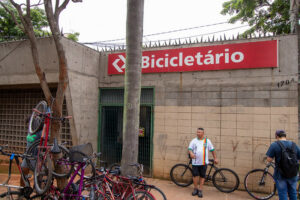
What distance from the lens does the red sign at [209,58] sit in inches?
249

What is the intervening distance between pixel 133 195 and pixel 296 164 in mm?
3039

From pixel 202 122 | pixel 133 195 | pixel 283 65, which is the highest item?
pixel 283 65

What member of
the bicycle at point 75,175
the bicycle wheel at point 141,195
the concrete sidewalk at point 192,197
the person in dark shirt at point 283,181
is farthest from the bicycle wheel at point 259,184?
the bicycle at point 75,175

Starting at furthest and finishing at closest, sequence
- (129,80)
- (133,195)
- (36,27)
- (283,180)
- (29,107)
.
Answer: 1. (36,27)
2. (29,107)
3. (283,180)
4. (129,80)
5. (133,195)

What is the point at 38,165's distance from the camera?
4148 mm

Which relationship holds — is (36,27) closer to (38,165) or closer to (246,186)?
(38,165)

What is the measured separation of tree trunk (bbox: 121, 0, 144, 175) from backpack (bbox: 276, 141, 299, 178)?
2.75m

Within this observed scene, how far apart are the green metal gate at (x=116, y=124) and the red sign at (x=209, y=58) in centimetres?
86

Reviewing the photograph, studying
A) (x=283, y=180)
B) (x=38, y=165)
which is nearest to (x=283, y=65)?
(x=283, y=180)

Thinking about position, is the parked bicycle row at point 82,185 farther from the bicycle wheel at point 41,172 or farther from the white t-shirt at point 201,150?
the white t-shirt at point 201,150

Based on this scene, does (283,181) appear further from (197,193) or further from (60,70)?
(60,70)

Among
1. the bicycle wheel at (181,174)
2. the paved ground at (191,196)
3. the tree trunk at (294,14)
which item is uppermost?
the tree trunk at (294,14)

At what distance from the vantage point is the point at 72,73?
721 centimetres

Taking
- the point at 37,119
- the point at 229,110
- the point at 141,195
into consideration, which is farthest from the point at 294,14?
the point at 37,119
